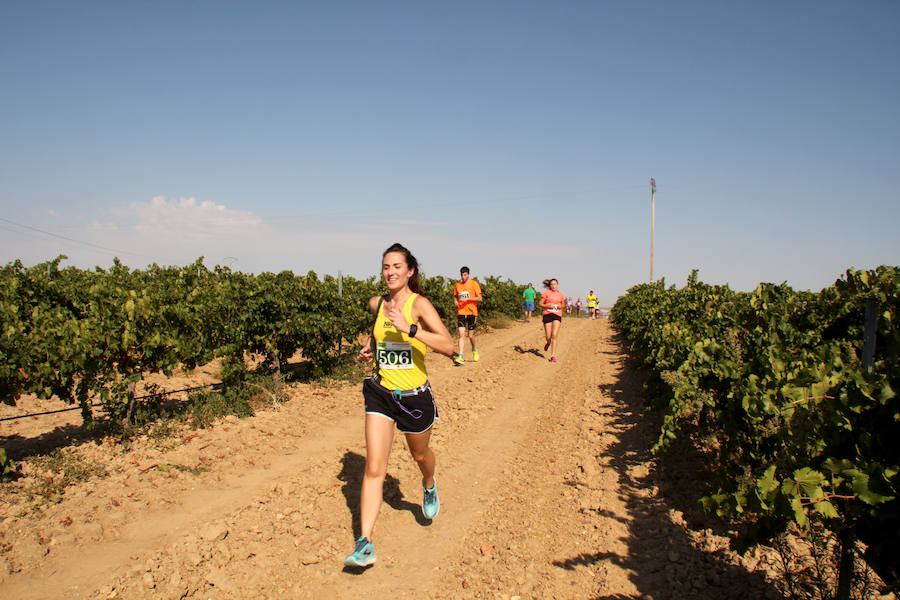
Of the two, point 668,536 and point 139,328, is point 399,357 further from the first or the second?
point 139,328

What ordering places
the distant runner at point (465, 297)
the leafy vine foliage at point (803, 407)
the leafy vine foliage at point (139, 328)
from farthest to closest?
the distant runner at point (465, 297) → the leafy vine foliage at point (139, 328) → the leafy vine foliage at point (803, 407)

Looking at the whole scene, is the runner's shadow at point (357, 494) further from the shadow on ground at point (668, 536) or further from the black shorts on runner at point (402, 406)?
the shadow on ground at point (668, 536)

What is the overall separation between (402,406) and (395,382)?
0.55 feet

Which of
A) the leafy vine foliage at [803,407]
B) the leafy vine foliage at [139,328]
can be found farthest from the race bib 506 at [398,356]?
the leafy vine foliage at [139,328]

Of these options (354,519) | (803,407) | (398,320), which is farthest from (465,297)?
(803,407)

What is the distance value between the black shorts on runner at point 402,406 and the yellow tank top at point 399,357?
5 centimetres

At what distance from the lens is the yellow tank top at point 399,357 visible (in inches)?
144

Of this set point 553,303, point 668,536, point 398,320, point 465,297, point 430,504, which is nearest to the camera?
point 398,320

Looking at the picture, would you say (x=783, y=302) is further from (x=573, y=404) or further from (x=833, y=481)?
(x=833, y=481)

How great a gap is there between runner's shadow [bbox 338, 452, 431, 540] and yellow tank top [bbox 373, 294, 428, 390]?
4.37 ft

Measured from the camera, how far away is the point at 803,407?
262cm

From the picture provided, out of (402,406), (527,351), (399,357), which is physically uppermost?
(399,357)

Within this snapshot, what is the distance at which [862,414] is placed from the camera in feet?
7.96

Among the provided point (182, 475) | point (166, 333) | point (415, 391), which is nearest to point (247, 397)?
point (166, 333)
